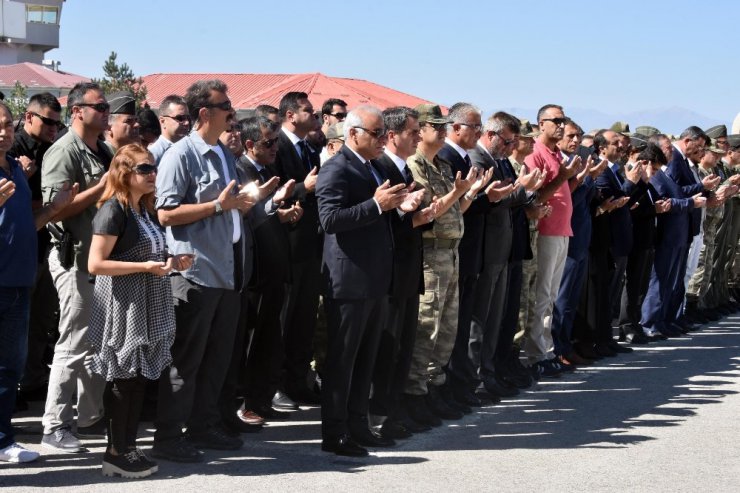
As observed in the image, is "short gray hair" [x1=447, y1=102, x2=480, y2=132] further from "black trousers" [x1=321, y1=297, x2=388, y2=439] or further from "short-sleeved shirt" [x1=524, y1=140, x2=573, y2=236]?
"black trousers" [x1=321, y1=297, x2=388, y2=439]

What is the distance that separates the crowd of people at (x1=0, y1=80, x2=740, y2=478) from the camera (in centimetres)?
670

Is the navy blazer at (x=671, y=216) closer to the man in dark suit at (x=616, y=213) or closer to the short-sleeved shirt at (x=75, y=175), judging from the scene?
the man in dark suit at (x=616, y=213)

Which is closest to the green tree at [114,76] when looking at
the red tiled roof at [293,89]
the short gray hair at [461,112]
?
the red tiled roof at [293,89]

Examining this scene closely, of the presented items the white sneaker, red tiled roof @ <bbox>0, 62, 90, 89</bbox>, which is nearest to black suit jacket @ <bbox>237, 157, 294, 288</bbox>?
the white sneaker

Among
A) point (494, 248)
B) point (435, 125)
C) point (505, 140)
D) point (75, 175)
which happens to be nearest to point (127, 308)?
point (75, 175)

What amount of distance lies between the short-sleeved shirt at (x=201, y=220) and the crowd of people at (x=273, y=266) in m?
0.01

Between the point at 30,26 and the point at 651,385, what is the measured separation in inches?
2673

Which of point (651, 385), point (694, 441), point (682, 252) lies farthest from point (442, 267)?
point (682, 252)

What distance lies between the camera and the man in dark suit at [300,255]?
904 centimetres

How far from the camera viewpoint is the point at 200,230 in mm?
6969

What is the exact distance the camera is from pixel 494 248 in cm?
941

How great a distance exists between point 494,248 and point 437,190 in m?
1.16

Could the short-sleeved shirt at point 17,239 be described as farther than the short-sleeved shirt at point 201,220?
No

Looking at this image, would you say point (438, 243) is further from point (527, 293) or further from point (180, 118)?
point (527, 293)
